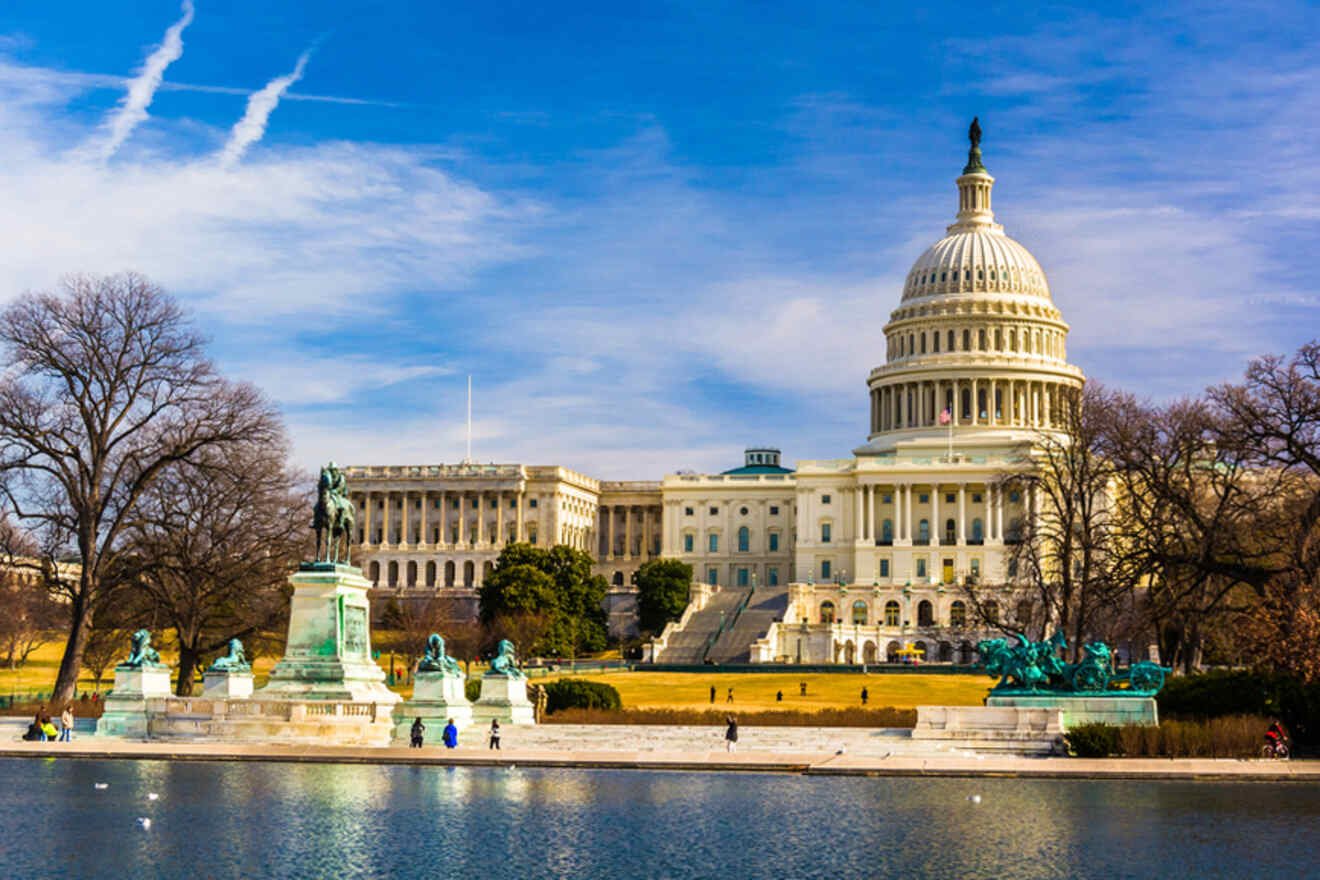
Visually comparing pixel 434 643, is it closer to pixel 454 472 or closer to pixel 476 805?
pixel 476 805

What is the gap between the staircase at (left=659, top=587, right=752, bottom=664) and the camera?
119500 millimetres

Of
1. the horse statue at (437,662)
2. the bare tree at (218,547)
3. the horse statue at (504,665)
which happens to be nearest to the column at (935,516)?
the bare tree at (218,547)

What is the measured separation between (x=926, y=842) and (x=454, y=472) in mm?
140223

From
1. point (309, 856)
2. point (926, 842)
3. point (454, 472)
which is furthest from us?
point (454, 472)

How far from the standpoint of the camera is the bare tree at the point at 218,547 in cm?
6725

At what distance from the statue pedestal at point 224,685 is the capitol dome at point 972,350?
4362 inches

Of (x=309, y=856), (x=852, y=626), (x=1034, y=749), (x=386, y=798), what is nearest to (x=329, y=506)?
(x=386, y=798)

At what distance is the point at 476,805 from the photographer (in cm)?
3403

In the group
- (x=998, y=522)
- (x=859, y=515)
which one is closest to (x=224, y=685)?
(x=859, y=515)

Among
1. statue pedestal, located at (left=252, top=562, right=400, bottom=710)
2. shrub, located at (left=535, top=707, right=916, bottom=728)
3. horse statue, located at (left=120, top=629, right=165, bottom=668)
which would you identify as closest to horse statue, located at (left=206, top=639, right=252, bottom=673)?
horse statue, located at (left=120, top=629, right=165, bottom=668)

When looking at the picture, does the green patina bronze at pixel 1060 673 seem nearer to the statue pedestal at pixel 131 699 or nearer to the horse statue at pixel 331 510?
the horse statue at pixel 331 510

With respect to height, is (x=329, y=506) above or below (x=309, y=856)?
above

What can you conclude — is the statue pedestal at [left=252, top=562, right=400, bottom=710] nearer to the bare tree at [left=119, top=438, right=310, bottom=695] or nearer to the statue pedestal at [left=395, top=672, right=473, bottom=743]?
the statue pedestal at [left=395, top=672, right=473, bottom=743]

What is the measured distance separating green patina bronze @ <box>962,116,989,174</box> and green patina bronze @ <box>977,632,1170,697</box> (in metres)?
129
